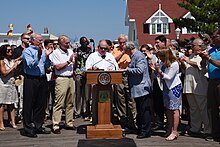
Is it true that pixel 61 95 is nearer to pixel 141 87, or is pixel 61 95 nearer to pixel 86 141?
pixel 86 141

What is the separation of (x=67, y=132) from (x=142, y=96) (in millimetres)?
1738

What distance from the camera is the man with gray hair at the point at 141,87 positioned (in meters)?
6.96

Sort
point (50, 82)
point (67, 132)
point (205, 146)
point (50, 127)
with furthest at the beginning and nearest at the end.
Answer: point (50, 82) < point (50, 127) < point (67, 132) < point (205, 146)

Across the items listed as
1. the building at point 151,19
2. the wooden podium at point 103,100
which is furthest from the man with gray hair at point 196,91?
the building at point 151,19

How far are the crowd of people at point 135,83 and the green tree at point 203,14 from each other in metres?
15.1

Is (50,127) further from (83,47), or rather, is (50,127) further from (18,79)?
(83,47)

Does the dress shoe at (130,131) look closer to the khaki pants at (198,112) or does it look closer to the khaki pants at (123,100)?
the khaki pants at (123,100)

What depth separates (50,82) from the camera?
349 inches

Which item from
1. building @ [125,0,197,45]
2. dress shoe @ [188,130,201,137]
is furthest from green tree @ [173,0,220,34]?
dress shoe @ [188,130,201,137]

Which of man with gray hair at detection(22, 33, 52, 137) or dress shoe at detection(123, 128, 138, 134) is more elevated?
man with gray hair at detection(22, 33, 52, 137)

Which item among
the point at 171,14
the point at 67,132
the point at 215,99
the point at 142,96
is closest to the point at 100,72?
the point at 142,96

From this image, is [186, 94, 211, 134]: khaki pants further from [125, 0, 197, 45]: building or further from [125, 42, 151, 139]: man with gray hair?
[125, 0, 197, 45]: building

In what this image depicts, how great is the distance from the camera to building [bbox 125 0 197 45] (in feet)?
121

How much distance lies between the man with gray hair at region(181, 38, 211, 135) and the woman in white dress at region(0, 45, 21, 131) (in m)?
3.51
